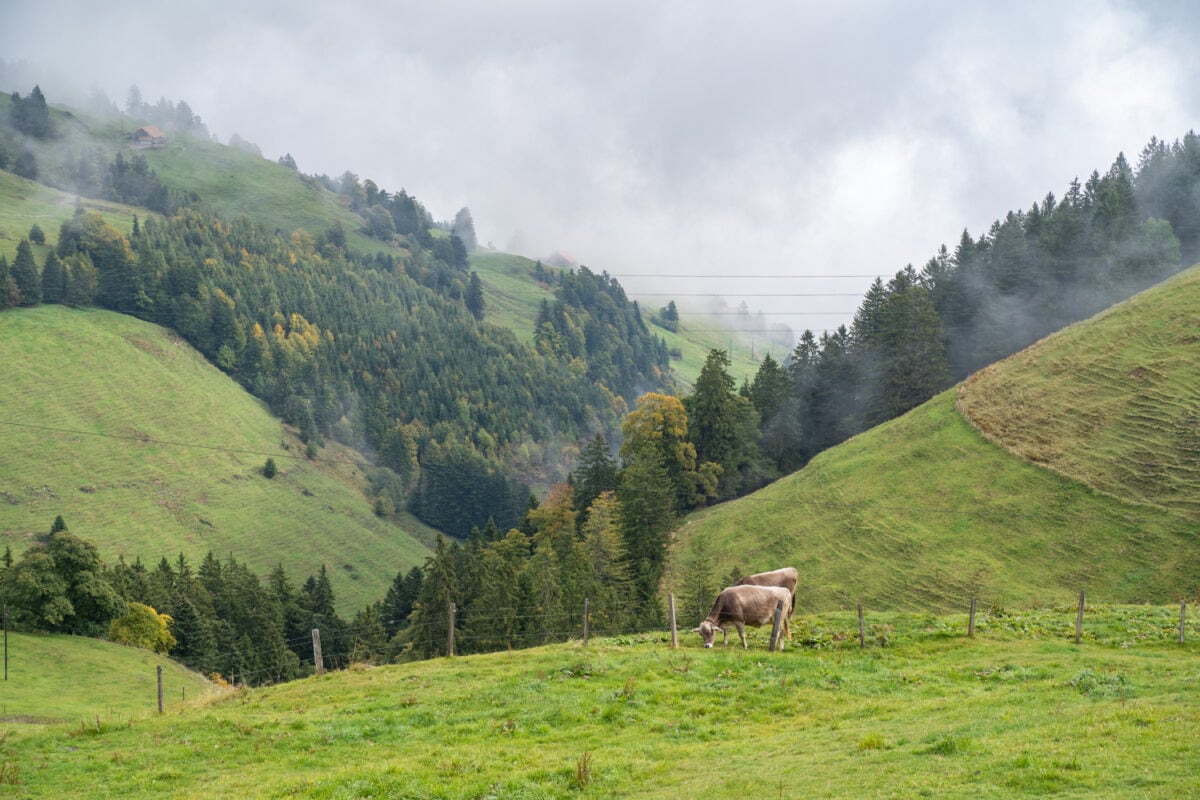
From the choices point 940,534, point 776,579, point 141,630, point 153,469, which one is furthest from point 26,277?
point 776,579

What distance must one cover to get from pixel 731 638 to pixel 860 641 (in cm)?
574

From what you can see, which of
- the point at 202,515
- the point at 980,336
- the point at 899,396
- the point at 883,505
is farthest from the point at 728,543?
the point at 202,515

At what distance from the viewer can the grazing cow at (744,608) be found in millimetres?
33281

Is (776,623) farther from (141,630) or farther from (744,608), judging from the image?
(141,630)

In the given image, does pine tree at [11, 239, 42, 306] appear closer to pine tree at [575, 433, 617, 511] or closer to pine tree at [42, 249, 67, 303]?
pine tree at [42, 249, 67, 303]

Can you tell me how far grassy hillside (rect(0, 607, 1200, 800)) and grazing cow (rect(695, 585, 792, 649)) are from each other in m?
1.15

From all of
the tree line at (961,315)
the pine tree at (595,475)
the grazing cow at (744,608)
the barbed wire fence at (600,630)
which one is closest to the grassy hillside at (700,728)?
the barbed wire fence at (600,630)

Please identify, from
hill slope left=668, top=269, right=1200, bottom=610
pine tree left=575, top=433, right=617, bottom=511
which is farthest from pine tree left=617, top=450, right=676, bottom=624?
pine tree left=575, top=433, right=617, bottom=511

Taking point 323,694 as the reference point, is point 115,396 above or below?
above

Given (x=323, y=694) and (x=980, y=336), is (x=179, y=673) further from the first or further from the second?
(x=980, y=336)

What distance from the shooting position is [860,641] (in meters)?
32.0

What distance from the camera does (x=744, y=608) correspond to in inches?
1316

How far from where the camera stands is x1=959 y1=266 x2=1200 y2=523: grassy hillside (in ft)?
211

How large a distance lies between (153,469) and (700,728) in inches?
6086
